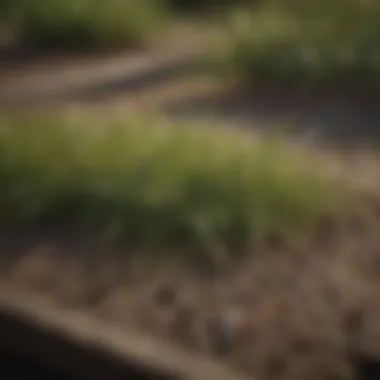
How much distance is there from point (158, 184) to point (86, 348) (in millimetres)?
931

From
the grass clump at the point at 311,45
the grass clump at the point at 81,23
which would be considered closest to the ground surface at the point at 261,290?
the grass clump at the point at 311,45

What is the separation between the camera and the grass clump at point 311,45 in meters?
5.90

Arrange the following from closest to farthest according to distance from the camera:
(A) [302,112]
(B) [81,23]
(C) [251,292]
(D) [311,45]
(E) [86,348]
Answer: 1. (E) [86,348]
2. (C) [251,292]
3. (A) [302,112]
4. (D) [311,45]
5. (B) [81,23]

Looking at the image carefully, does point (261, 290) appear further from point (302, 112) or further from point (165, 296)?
point (302, 112)

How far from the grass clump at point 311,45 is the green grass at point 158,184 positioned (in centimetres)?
152

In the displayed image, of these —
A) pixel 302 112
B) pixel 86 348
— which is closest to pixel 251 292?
pixel 86 348

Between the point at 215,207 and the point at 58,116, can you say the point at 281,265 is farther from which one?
the point at 58,116

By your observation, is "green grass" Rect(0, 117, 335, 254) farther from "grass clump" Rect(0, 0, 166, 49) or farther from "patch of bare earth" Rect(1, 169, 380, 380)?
"grass clump" Rect(0, 0, 166, 49)

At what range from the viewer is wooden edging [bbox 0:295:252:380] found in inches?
127

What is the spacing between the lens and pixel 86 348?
11.4ft

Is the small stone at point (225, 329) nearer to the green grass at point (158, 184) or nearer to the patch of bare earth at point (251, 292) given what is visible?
the patch of bare earth at point (251, 292)

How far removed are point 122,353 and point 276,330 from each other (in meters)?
0.55

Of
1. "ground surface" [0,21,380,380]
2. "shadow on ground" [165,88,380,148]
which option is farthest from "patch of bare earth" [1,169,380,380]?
"shadow on ground" [165,88,380,148]

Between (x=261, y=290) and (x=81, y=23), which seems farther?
(x=81, y=23)
